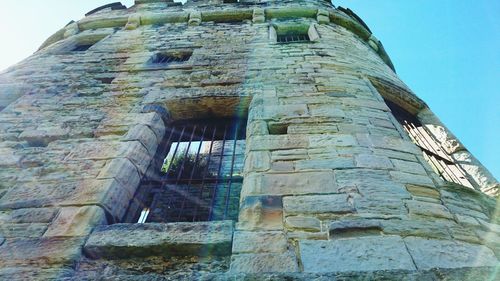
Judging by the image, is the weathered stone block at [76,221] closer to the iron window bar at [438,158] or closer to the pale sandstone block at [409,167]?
the pale sandstone block at [409,167]

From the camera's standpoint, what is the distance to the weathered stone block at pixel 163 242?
184 centimetres

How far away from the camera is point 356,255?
1632 mm

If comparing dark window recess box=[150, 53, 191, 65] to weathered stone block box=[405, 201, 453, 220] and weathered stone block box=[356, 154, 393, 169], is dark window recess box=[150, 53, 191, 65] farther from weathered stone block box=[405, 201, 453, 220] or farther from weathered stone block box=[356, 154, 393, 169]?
weathered stone block box=[405, 201, 453, 220]

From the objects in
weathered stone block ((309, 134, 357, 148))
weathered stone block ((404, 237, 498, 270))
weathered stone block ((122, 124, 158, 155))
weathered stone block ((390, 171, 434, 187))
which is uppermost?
weathered stone block ((122, 124, 158, 155))

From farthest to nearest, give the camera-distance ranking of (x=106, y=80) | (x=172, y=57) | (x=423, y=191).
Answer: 1. (x=172, y=57)
2. (x=106, y=80)
3. (x=423, y=191)

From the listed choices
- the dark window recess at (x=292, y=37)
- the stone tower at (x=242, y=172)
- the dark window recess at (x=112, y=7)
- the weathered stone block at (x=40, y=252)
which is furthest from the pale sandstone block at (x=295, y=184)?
the dark window recess at (x=112, y=7)

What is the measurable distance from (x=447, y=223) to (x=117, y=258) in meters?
1.84

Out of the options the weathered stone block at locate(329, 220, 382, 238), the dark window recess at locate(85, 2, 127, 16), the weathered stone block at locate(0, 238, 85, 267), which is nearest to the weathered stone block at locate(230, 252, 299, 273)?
the weathered stone block at locate(329, 220, 382, 238)

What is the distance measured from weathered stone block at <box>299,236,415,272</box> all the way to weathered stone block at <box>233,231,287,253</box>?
112mm

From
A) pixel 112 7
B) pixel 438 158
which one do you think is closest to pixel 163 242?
pixel 438 158

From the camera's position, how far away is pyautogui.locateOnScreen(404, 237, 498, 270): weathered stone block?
1.58 metres

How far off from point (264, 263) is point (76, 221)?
120cm

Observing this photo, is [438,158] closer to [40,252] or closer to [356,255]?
[356,255]

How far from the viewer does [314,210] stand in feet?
6.44
